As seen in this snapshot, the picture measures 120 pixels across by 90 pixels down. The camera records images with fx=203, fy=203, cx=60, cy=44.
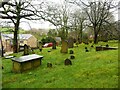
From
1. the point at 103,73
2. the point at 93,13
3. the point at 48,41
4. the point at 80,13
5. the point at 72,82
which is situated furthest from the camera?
the point at 48,41

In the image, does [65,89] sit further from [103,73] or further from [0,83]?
[0,83]

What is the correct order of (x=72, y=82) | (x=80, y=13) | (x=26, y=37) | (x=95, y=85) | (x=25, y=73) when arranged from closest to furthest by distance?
(x=95, y=85) < (x=72, y=82) < (x=25, y=73) < (x=80, y=13) < (x=26, y=37)

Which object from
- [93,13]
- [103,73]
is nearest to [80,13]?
[93,13]

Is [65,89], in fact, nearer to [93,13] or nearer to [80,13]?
[93,13]

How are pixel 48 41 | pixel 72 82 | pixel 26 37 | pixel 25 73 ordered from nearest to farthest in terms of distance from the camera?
1. pixel 72 82
2. pixel 25 73
3. pixel 48 41
4. pixel 26 37

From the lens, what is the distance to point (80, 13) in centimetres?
2344

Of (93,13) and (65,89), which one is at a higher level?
(93,13)

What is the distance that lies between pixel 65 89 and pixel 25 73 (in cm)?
315

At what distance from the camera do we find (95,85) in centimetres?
542

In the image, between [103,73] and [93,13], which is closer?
[103,73]

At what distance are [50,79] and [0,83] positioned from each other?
1.75m

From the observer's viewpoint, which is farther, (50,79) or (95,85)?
(50,79)

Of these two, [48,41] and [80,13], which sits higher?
[80,13]

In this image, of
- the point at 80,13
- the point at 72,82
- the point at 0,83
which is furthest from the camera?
the point at 80,13
